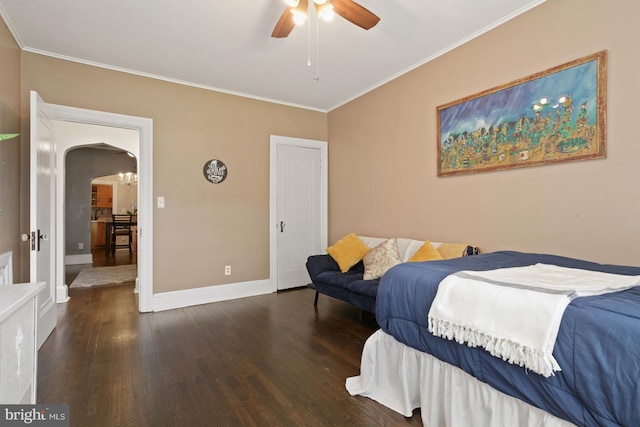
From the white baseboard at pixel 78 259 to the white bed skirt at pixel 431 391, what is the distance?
25.1ft

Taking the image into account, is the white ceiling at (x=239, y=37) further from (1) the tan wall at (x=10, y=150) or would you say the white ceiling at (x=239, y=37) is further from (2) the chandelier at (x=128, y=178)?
(2) the chandelier at (x=128, y=178)

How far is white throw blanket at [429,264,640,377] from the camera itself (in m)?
1.17

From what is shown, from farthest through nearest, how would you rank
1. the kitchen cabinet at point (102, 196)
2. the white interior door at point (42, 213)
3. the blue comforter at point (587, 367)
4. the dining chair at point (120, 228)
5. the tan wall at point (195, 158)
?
the kitchen cabinet at point (102, 196) → the dining chair at point (120, 228) → the tan wall at point (195, 158) → the white interior door at point (42, 213) → the blue comforter at point (587, 367)

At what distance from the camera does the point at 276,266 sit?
4645 mm

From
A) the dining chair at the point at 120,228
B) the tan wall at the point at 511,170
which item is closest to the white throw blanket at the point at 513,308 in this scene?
the tan wall at the point at 511,170

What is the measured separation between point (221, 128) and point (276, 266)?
6.71 ft

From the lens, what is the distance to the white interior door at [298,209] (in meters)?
4.72

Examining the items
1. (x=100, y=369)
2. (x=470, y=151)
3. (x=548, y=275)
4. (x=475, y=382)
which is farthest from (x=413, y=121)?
(x=100, y=369)

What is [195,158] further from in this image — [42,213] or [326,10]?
[326,10]

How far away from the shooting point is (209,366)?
7.97ft

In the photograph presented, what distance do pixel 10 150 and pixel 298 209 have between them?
318cm

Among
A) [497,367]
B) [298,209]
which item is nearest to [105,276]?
[298,209]

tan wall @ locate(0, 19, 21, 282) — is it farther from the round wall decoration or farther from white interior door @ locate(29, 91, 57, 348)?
the round wall decoration

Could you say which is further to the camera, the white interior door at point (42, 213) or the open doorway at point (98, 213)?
the open doorway at point (98, 213)
